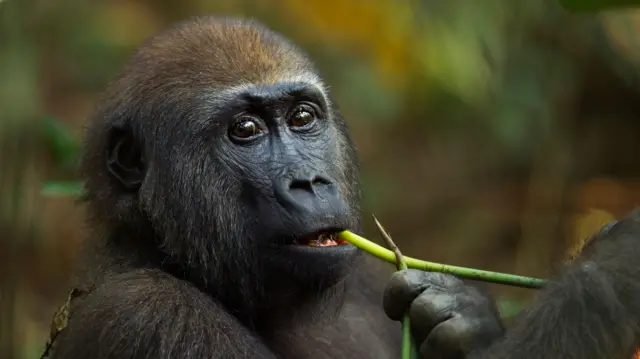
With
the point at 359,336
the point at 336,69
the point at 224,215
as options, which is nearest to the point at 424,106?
the point at 336,69

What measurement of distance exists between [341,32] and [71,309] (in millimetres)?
4520

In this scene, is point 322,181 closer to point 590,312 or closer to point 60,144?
point 590,312

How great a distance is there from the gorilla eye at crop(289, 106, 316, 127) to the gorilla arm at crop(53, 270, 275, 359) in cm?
69

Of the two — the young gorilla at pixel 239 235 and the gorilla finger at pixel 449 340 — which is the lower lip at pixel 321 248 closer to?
the young gorilla at pixel 239 235

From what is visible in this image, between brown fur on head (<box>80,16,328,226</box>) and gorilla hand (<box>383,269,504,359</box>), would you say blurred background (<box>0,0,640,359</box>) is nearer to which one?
brown fur on head (<box>80,16,328,226</box>)

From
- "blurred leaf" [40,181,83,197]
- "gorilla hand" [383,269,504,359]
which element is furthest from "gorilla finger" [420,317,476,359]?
"blurred leaf" [40,181,83,197]

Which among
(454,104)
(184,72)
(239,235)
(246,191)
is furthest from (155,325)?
(454,104)

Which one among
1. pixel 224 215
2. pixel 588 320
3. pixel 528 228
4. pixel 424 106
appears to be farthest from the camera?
pixel 424 106

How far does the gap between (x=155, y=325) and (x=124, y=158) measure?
28.3 inches

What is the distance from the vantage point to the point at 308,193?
292 centimetres

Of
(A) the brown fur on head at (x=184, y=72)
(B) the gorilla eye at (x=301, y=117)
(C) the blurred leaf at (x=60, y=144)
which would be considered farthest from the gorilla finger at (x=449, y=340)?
(C) the blurred leaf at (x=60, y=144)

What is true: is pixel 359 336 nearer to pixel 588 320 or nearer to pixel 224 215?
pixel 224 215

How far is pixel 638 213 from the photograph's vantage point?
266 centimetres

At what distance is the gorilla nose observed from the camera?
287 cm
